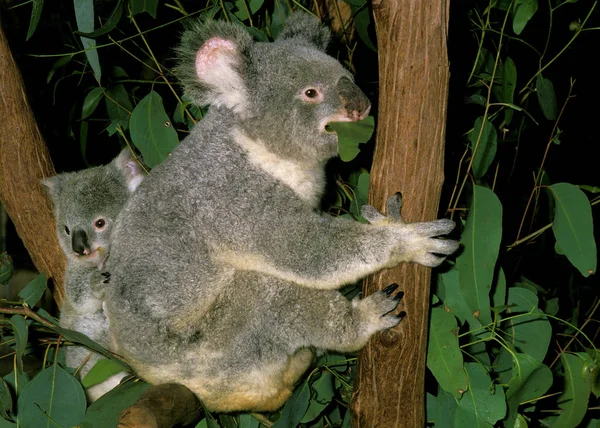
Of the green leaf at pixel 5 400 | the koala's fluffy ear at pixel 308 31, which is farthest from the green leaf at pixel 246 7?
the green leaf at pixel 5 400

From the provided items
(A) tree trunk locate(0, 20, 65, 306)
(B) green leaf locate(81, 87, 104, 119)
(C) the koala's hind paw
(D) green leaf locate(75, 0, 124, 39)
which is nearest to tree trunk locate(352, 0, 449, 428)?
(C) the koala's hind paw

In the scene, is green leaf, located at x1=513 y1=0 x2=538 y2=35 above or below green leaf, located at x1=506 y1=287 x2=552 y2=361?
above

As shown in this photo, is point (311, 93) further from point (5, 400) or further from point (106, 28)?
point (5, 400)

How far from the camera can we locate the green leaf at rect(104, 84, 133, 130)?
330 centimetres

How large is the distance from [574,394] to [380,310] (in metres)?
0.91

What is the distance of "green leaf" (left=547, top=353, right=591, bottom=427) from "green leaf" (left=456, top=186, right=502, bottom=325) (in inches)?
18.7

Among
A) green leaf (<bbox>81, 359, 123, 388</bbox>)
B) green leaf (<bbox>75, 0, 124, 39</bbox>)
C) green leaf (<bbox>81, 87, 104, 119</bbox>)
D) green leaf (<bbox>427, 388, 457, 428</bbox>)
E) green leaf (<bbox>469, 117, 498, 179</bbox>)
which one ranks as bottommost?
green leaf (<bbox>427, 388, 457, 428</bbox>)

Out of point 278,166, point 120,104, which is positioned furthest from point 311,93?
point 120,104

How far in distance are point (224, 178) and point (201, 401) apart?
2.68ft

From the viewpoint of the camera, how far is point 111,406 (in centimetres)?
236

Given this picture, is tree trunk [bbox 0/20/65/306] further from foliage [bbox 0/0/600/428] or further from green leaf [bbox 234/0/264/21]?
green leaf [bbox 234/0/264/21]

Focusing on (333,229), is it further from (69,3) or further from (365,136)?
(69,3)

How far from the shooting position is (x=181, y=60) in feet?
7.63

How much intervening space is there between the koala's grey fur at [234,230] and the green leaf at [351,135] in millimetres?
147
